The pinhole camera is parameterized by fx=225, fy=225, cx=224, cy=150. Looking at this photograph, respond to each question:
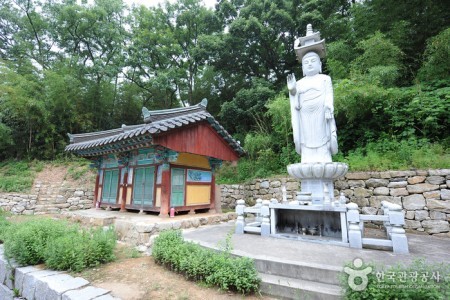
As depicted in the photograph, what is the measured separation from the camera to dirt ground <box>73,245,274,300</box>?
3039 mm

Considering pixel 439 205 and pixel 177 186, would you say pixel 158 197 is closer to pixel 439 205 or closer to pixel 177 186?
pixel 177 186

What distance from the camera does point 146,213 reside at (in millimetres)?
7973

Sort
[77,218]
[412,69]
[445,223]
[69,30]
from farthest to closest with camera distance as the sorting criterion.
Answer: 1. [69,30]
2. [412,69]
3. [77,218]
4. [445,223]

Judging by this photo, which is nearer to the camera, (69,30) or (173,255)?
(173,255)

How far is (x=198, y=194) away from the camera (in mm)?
8531

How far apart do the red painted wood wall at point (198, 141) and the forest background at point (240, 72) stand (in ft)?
8.70

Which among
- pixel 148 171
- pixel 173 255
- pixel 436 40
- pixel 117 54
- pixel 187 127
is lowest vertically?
pixel 173 255

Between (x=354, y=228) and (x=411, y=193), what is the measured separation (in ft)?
10.9

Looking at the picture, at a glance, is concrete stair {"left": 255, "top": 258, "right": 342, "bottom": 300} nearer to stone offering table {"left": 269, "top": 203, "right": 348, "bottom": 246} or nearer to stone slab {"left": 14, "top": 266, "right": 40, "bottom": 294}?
stone offering table {"left": 269, "top": 203, "right": 348, "bottom": 246}

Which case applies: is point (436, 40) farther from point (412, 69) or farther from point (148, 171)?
point (148, 171)

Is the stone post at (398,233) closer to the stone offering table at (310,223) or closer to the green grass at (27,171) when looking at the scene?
the stone offering table at (310,223)

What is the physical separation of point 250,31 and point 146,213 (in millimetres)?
12241

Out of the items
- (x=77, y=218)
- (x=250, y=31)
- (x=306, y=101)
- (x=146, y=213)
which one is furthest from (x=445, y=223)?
(x=250, y=31)

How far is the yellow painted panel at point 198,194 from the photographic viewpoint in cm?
814
